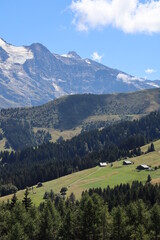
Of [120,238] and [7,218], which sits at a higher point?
[7,218]

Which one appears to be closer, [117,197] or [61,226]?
[61,226]

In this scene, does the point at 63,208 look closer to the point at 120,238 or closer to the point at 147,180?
the point at 120,238

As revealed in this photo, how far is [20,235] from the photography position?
3524 inches

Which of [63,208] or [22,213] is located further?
[63,208]

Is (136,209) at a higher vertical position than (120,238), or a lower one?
higher

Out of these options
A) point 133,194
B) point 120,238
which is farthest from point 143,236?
point 133,194

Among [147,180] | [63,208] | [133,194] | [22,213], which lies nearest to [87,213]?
[22,213]

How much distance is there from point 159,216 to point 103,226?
14375 mm

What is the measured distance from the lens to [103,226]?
93.1m

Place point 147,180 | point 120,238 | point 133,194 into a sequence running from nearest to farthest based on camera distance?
point 120,238 → point 133,194 → point 147,180

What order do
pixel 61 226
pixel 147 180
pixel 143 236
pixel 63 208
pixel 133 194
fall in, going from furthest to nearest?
pixel 147 180, pixel 133 194, pixel 63 208, pixel 61 226, pixel 143 236

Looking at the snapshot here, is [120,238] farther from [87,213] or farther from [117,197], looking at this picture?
[117,197]

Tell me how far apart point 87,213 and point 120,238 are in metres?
9.95

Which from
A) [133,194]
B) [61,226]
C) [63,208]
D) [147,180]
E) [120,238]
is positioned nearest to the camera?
[120,238]
